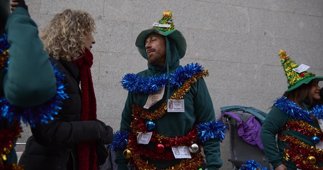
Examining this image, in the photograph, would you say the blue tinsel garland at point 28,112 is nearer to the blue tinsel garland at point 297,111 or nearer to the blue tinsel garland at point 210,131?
the blue tinsel garland at point 210,131

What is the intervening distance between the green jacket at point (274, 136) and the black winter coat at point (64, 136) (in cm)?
163

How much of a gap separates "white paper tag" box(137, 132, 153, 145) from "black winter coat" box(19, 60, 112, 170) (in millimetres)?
523

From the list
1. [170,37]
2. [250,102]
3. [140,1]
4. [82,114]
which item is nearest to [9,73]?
[82,114]

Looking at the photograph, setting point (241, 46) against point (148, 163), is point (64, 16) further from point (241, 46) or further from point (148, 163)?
point (241, 46)

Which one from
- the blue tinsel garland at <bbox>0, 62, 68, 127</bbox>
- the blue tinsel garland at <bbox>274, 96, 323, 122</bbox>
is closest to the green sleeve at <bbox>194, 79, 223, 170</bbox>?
the blue tinsel garland at <bbox>274, 96, 323, 122</bbox>

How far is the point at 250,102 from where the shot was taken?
193 inches

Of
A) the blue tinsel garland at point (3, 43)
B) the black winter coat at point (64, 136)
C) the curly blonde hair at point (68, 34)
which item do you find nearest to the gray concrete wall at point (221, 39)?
the curly blonde hair at point (68, 34)

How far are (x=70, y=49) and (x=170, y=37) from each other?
0.90m

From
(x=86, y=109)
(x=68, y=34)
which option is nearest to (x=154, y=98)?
(x=86, y=109)

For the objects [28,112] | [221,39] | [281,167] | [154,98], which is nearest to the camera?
[28,112]

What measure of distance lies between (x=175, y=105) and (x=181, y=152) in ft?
0.94

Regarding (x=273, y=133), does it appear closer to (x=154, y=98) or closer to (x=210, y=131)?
(x=210, y=131)

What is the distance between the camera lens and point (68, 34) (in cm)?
201

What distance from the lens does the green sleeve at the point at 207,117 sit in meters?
2.38
